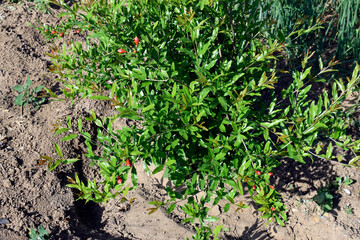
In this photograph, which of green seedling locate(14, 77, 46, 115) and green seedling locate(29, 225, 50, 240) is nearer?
green seedling locate(29, 225, 50, 240)

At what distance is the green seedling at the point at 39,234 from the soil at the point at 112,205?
0.07 meters

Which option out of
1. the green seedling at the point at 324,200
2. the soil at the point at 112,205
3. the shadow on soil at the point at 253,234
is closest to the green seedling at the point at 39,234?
the soil at the point at 112,205

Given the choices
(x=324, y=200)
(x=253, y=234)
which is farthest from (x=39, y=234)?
(x=324, y=200)

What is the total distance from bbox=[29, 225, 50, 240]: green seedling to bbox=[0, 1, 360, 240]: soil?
2.9 inches

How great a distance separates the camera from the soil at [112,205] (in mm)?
2371

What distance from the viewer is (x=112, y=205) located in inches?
105

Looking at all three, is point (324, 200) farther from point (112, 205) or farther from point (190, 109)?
point (112, 205)

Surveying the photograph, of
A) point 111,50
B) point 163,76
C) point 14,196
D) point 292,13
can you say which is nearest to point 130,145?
point 163,76

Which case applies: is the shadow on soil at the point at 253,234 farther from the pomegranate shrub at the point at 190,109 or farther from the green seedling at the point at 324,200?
A: the pomegranate shrub at the point at 190,109

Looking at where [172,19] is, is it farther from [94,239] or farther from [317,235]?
[317,235]

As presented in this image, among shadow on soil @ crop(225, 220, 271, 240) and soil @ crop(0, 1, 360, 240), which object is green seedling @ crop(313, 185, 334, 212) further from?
shadow on soil @ crop(225, 220, 271, 240)

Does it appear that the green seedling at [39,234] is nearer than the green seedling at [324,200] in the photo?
Yes

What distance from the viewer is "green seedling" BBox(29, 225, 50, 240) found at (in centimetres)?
220

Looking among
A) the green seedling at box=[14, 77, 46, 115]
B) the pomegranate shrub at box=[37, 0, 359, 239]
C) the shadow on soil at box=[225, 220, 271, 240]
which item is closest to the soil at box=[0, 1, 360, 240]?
the shadow on soil at box=[225, 220, 271, 240]
